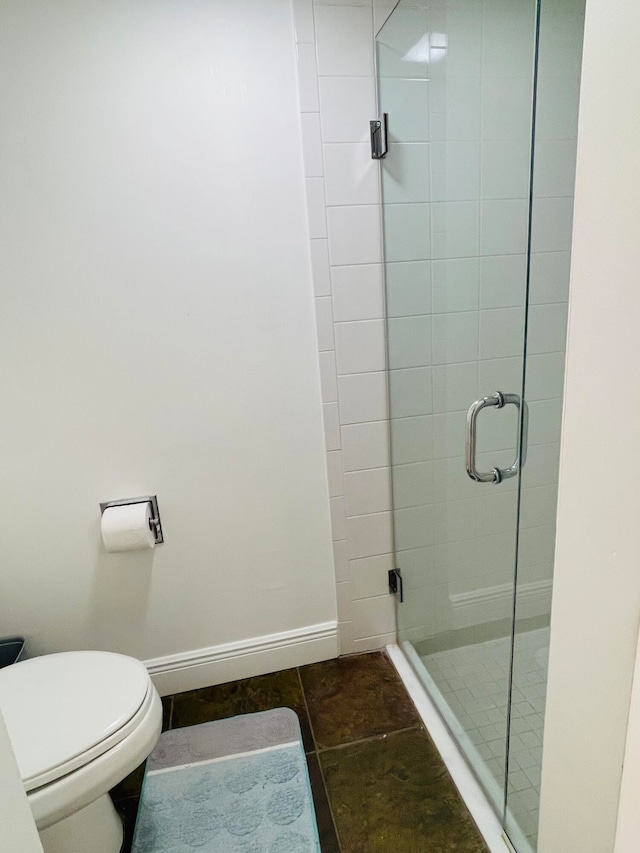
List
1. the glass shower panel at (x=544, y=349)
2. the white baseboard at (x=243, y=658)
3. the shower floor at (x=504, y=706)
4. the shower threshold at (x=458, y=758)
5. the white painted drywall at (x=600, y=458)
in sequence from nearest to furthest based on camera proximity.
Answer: the white painted drywall at (x=600, y=458), the glass shower panel at (x=544, y=349), the shower floor at (x=504, y=706), the shower threshold at (x=458, y=758), the white baseboard at (x=243, y=658)

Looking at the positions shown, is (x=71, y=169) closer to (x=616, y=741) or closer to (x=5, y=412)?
(x=5, y=412)

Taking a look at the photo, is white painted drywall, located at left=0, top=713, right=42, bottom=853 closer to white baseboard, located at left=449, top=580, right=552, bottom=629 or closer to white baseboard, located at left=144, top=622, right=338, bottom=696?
white baseboard, located at left=449, top=580, right=552, bottom=629

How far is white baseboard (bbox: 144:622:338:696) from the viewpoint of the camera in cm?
166

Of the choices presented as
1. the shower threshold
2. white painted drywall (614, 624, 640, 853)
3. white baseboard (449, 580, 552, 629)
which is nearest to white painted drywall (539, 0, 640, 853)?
white painted drywall (614, 624, 640, 853)

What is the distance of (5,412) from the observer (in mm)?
1367

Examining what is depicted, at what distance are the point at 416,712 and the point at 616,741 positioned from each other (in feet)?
3.32

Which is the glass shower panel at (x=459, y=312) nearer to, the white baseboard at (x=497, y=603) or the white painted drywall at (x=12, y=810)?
the white baseboard at (x=497, y=603)

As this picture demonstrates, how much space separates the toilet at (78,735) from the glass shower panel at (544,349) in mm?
855

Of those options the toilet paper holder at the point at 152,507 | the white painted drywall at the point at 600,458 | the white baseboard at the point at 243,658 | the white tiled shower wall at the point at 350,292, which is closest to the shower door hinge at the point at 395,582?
the white tiled shower wall at the point at 350,292

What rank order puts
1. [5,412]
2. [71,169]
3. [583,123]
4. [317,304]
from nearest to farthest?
[583,123] → [71,169] → [5,412] → [317,304]

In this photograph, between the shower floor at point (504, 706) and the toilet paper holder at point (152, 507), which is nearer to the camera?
the shower floor at point (504, 706)

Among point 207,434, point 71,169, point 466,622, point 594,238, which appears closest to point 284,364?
point 207,434

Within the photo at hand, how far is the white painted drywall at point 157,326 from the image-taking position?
48.7 inches

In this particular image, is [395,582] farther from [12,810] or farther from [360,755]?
[12,810]
